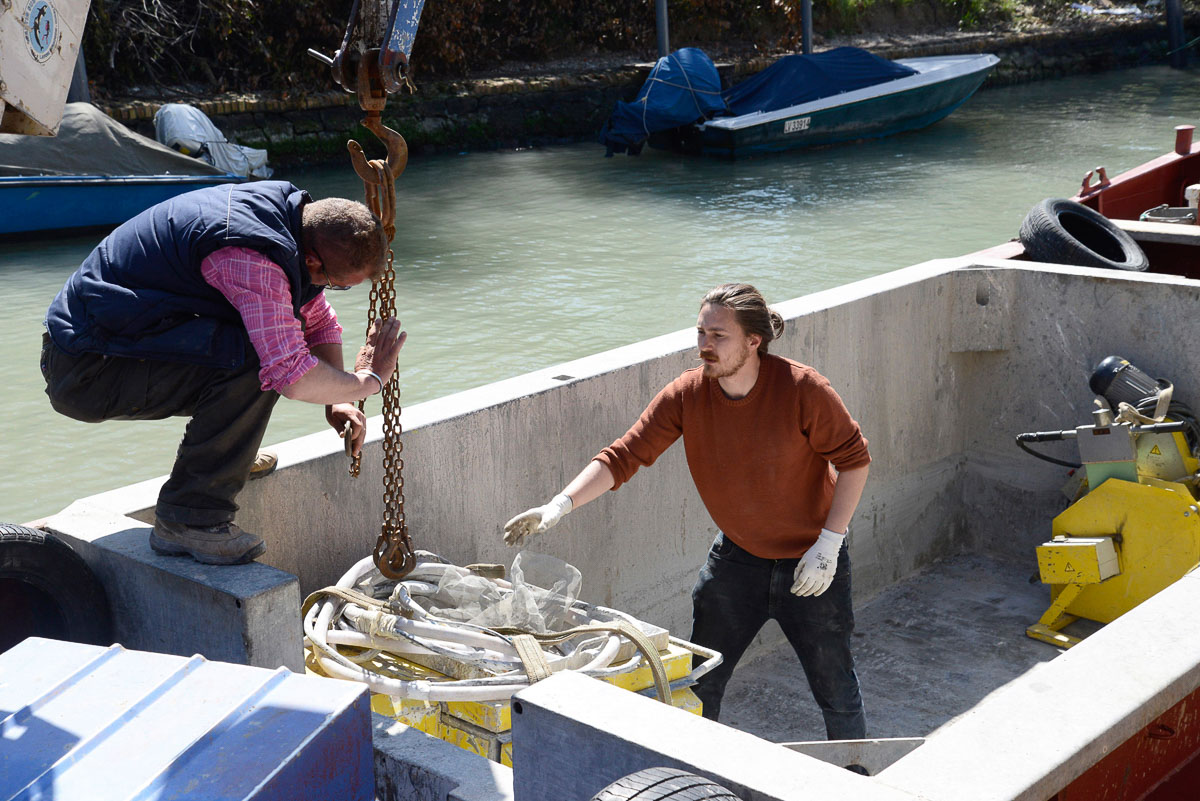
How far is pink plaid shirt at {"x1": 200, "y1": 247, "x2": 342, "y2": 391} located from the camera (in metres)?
3.13

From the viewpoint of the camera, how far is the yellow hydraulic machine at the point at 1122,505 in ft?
17.3

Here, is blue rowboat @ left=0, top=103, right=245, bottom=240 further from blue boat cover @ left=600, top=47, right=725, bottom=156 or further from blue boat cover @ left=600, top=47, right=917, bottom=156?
blue boat cover @ left=600, top=47, right=917, bottom=156

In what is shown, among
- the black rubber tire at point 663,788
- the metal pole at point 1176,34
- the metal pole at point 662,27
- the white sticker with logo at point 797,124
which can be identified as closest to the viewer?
the black rubber tire at point 663,788

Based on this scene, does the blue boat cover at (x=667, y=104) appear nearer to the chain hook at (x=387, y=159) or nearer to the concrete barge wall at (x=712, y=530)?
the concrete barge wall at (x=712, y=530)

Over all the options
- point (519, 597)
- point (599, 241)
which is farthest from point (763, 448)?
point (599, 241)

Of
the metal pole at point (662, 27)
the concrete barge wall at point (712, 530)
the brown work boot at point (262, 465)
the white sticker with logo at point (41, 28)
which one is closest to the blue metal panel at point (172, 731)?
the concrete barge wall at point (712, 530)

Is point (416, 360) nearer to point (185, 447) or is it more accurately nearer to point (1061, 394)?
point (1061, 394)

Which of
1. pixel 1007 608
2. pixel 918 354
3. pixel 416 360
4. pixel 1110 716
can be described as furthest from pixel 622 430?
pixel 416 360

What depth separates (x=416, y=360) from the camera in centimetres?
1067

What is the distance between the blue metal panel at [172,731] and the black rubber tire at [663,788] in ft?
2.11

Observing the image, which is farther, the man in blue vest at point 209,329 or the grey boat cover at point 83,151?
the grey boat cover at point 83,151

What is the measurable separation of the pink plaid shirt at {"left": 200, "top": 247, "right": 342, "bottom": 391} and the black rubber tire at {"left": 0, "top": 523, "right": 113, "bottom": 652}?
2.60ft

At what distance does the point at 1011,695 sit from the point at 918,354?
3.73m

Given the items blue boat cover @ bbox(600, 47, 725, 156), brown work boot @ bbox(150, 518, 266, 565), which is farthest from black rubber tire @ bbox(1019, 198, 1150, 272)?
blue boat cover @ bbox(600, 47, 725, 156)
